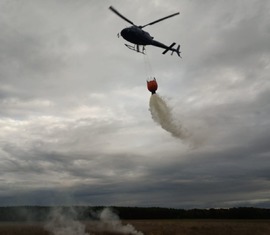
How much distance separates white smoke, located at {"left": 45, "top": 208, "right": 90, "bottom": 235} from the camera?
59.3 metres

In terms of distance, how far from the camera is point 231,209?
439 ft

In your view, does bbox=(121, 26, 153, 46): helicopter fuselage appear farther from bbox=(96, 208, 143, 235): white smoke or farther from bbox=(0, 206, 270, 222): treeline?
bbox=(0, 206, 270, 222): treeline

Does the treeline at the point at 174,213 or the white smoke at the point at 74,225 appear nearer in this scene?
the white smoke at the point at 74,225

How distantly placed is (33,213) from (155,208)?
2214 inches

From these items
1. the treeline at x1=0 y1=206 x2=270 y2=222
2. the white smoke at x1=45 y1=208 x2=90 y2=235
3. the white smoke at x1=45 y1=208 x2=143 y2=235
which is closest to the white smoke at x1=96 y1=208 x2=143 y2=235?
the white smoke at x1=45 y1=208 x2=143 y2=235

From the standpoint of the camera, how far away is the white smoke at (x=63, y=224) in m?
59.3

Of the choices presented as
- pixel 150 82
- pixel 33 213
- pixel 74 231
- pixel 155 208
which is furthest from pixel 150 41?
pixel 155 208

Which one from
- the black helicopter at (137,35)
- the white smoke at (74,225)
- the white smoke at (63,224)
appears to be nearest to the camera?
the black helicopter at (137,35)

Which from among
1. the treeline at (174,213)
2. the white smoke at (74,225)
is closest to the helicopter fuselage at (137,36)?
the white smoke at (74,225)

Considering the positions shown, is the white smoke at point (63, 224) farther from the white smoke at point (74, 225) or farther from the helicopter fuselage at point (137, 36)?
the helicopter fuselage at point (137, 36)

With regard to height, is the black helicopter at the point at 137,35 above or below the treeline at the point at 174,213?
above

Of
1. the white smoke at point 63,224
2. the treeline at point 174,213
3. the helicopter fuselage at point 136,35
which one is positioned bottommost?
the white smoke at point 63,224

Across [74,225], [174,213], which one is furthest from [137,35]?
[174,213]

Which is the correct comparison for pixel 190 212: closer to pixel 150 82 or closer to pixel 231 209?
pixel 231 209
